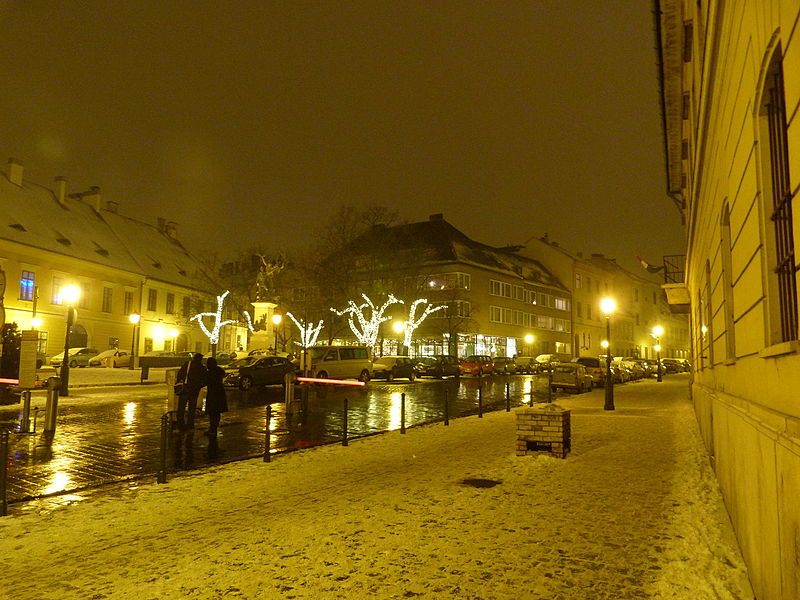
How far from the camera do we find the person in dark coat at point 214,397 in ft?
38.6

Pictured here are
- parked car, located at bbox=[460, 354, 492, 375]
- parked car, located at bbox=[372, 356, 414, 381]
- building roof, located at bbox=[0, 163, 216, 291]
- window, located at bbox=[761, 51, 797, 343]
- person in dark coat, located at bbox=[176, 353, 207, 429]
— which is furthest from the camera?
building roof, located at bbox=[0, 163, 216, 291]

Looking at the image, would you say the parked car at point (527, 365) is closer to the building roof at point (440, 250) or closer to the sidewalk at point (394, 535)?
the building roof at point (440, 250)

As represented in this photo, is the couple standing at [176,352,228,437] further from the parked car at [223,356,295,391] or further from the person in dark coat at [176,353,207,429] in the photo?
the parked car at [223,356,295,391]

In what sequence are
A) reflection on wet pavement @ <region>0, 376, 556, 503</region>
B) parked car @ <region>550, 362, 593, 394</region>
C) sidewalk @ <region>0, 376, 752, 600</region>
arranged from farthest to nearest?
parked car @ <region>550, 362, 593, 394</region> < reflection on wet pavement @ <region>0, 376, 556, 503</region> < sidewalk @ <region>0, 376, 752, 600</region>

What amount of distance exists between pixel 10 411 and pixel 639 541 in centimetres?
1634

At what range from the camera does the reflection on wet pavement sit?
8.72 metres

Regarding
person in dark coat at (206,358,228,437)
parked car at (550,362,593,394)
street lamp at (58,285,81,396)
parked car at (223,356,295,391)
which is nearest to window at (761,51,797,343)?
person in dark coat at (206,358,228,437)

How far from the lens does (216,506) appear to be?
7000mm

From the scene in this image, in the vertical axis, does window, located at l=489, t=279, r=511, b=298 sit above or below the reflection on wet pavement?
above

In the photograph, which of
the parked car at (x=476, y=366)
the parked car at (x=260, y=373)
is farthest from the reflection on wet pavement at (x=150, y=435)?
the parked car at (x=476, y=366)

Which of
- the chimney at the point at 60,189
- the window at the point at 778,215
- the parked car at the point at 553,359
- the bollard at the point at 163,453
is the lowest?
the bollard at the point at 163,453

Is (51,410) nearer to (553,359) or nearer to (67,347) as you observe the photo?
(67,347)

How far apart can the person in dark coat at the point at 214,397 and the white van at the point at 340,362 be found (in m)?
16.9

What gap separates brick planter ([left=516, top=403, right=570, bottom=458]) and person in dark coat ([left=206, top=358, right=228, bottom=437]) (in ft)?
19.0
